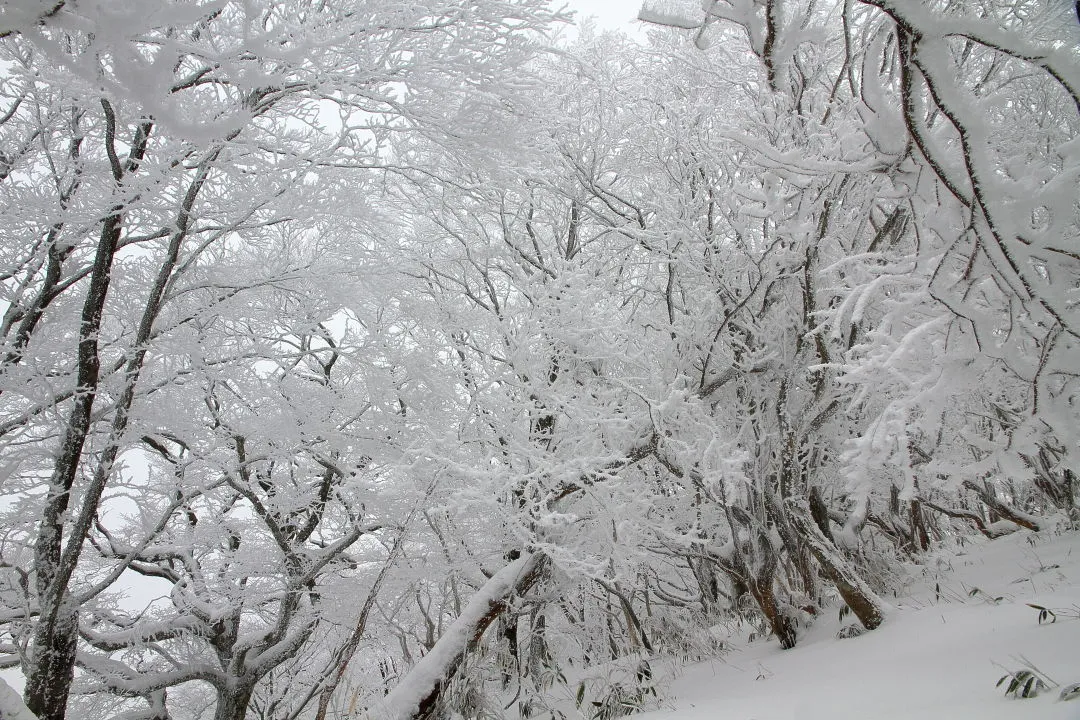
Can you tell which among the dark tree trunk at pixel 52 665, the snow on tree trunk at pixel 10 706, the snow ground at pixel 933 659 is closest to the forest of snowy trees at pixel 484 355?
the dark tree trunk at pixel 52 665

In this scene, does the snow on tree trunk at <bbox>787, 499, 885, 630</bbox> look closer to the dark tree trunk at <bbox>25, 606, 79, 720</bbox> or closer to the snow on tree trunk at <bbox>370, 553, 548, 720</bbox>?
the snow on tree trunk at <bbox>370, 553, 548, 720</bbox>

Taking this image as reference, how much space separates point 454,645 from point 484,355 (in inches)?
103

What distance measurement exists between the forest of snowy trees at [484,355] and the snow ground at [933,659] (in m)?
0.44

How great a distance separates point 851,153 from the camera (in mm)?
2273

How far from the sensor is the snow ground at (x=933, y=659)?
7.68 feet

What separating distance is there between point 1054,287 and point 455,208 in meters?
6.46

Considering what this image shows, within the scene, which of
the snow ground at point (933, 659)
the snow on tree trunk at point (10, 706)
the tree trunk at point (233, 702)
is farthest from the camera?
the tree trunk at point (233, 702)

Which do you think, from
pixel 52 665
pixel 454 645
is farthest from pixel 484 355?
pixel 52 665

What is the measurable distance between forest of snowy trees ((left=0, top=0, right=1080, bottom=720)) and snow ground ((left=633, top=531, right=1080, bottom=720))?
436mm

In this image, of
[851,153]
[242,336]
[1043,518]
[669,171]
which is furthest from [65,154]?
[1043,518]

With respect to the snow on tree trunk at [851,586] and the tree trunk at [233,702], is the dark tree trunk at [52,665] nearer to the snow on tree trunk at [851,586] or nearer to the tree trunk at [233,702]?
the tree trunk at [233,702]

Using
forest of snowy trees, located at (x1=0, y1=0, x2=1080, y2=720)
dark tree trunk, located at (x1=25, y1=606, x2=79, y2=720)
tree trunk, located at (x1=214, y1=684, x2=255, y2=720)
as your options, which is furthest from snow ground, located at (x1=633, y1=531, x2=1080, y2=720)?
tree trunk, located at (x1=214, y1=684, x2=255, y2=720)

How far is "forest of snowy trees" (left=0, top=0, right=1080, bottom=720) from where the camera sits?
11.8 feet

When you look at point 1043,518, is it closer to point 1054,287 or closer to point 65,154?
point 1054,287
